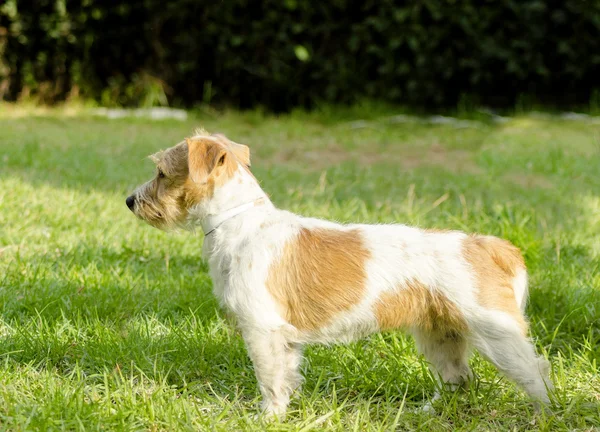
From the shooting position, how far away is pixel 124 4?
1095 centimetres

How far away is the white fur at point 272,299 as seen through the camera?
10.3 ft

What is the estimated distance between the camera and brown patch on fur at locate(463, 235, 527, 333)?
314 cm

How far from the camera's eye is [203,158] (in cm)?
322

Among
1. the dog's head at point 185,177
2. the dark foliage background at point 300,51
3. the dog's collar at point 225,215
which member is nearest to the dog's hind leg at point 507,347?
the dog's collar at point 225,215

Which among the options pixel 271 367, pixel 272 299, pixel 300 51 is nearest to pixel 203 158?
pixel 272 299

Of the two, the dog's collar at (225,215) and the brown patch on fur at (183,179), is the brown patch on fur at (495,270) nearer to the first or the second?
the dog's collar at (225,215)

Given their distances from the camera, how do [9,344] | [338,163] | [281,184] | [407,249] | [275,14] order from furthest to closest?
[275,14]
[338,163]
[281,184]
[9,344]
[407,249]

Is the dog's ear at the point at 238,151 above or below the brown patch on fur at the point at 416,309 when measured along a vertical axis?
above

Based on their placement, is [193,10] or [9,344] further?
[193,10]

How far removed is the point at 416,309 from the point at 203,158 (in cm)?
111

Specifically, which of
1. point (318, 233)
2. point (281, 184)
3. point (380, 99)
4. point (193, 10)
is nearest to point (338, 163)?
point (281, 184)

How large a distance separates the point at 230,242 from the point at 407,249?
0.76m

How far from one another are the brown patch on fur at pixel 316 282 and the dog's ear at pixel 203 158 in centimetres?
47

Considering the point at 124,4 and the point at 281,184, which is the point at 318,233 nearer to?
the point at 281,184
